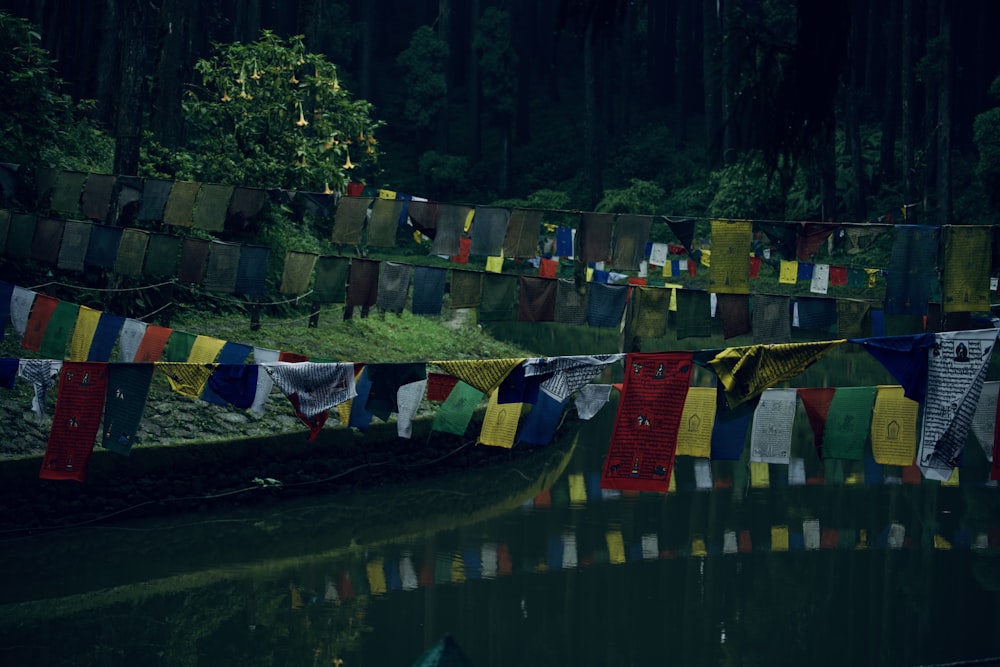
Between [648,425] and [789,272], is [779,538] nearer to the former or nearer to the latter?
[648,425]

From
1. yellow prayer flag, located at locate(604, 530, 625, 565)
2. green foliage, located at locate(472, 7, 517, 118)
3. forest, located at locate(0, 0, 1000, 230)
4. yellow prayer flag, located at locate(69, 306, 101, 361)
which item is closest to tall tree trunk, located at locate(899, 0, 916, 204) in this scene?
forest, located at locate(0, 0, 1000, 230)

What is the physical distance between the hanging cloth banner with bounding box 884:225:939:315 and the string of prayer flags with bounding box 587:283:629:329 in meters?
3.07

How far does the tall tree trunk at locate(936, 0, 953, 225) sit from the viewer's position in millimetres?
24406

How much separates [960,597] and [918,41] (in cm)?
2615

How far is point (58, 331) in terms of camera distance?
12.0 m

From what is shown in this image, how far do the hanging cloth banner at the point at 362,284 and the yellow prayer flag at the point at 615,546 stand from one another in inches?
170

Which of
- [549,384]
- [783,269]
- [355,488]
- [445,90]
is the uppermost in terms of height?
[445,90]

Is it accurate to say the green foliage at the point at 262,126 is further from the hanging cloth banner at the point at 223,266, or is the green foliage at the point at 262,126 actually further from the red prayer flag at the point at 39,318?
the red prayer flag at the point at 39,318

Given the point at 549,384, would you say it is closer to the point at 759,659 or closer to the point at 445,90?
the point at 759,659

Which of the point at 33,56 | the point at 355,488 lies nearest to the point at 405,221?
the point at 355,488

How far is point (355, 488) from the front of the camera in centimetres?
1397

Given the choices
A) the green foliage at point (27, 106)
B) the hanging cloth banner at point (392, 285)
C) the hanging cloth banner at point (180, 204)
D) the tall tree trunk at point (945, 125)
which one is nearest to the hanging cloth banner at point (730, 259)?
the hanging cloth banner at point (392, 285)

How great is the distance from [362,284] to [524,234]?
2182 millimetres

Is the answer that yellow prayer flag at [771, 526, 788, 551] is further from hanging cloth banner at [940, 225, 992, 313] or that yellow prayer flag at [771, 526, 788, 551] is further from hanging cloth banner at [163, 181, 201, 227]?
hanging cloth banner at [163, 181, 201, 227]
